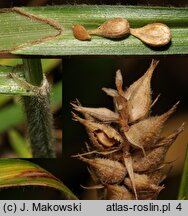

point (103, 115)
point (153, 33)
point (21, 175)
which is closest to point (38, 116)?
point (21, 175)

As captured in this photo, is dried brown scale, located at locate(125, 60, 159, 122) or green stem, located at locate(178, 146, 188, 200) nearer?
dried brown scale, located at locate(125, 60, 159, 122)

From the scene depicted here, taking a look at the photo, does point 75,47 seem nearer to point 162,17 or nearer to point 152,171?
point 162,17

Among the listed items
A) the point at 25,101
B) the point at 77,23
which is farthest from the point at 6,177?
the point at 77,23

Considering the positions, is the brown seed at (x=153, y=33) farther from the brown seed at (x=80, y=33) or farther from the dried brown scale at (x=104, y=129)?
the dried brown scale at (x=104, y=129)

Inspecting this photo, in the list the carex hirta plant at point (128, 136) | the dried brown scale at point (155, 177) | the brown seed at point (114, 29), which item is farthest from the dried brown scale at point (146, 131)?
the brown seed at point (114, 29)

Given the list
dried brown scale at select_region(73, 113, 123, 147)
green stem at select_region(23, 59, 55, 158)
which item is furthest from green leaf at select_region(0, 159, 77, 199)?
dried brown scale at select_region(73, 113, 123, 147)

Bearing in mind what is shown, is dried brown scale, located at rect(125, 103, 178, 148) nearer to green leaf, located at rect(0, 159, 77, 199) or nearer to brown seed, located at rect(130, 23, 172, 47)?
brown seed, located at rect(130, 23, 172, 47)
